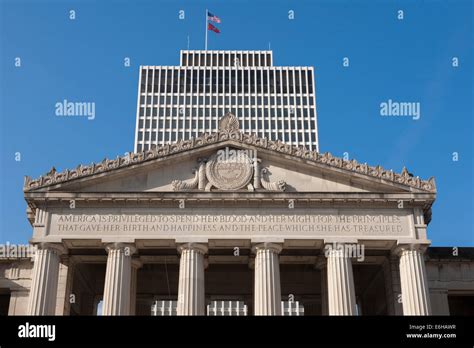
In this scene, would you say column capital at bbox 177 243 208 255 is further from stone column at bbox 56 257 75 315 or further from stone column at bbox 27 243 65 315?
stone column at bbox 56 257 75 315

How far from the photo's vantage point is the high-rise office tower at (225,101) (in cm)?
13988

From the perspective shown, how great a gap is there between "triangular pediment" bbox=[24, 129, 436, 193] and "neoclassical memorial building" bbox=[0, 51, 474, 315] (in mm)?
66

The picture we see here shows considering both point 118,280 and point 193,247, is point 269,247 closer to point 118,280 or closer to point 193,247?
point 193,247

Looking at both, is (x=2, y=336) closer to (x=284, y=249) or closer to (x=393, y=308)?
(x=284, y=249)

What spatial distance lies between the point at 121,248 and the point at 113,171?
16.3 feet

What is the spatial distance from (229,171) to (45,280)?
1312 cm

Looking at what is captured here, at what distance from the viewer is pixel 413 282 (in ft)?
127

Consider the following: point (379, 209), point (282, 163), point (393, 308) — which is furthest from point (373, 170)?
point (393, 308)

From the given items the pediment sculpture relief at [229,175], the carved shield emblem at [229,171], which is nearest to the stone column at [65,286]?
the pediment sculpture relief at [229,175]

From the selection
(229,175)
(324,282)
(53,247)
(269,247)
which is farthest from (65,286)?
(324,282)

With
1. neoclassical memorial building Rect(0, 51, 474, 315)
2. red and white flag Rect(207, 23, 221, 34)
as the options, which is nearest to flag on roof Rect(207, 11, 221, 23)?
red and white flag Rect(207, 23, 221, 34)

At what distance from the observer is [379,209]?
40531 millimetres

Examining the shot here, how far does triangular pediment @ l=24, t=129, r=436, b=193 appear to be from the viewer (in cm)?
4041

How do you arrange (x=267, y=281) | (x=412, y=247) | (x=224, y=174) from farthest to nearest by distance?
(x=224, y=174), (x=412, y=247), (x=267, y=281)
